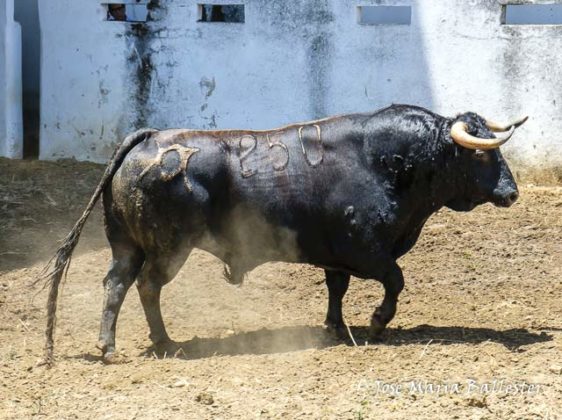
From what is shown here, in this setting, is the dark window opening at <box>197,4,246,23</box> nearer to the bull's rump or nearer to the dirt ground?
the dirt ground

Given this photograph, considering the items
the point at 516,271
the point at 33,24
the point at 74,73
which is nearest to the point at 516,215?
the point at 516,271

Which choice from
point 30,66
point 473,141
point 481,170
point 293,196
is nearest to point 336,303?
point 293,196

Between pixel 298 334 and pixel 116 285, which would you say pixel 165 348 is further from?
pixel 298 334

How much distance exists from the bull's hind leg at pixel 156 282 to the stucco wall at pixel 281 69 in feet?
13.1

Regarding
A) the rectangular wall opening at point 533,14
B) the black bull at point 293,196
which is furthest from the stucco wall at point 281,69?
the black bull at point 293,196

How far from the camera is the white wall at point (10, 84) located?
11.6m

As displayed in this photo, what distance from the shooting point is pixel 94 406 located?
6.25 metres

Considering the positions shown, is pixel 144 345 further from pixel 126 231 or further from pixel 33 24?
pixel 33 24

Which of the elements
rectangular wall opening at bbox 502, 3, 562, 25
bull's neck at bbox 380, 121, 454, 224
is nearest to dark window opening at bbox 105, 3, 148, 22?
rectangular wall opening at bbox 502, 3, 562, 25

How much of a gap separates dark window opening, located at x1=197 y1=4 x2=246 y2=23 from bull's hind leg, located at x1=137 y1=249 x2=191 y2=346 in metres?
4.61

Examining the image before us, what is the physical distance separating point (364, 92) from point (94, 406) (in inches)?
212

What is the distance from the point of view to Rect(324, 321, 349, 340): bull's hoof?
24.6 feet

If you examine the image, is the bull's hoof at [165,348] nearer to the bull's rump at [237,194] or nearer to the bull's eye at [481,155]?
the bull's rump at [237,194]

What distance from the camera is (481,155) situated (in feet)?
23.9
